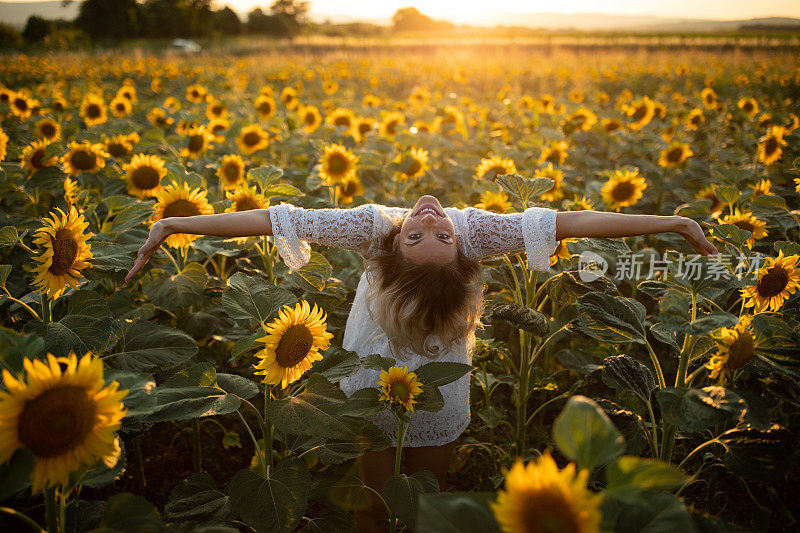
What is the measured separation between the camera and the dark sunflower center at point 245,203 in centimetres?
216

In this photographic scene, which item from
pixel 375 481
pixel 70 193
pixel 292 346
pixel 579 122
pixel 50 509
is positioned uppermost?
pixel 579 122

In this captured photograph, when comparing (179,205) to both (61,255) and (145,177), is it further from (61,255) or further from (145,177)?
(145,177)

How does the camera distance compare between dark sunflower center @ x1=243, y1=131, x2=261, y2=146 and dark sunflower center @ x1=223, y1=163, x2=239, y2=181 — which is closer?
dark sunflower center @ x1=223, y1=163, x2=239, y2=181

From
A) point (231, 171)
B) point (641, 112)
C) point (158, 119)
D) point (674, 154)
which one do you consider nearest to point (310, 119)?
point (158, 119)

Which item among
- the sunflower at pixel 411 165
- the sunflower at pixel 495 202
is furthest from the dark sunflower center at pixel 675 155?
the sunflower at pixel 495 202

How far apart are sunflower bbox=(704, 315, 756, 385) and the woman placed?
0.31 meters

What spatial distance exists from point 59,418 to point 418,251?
40.1 inches

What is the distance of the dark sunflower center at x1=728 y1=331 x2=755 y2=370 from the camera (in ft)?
4.15

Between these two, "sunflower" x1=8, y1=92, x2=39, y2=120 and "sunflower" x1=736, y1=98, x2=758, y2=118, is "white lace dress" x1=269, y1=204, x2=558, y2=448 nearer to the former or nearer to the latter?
"sunflower" x1=8, y1=92, x2=39, y2=120

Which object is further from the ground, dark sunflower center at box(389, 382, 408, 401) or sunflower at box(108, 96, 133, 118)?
sunflower at box(108, 96, 133, 118)

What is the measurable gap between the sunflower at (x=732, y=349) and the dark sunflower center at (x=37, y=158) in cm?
328

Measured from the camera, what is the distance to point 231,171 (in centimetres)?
293

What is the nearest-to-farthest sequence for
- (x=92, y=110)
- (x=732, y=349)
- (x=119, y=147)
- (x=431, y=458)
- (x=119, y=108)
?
1. (x=732, y=349)
2. (x=431, y=458)
3. (x=119, y=147)
4. (x=92, y=110)
5. (x=119, y=108)

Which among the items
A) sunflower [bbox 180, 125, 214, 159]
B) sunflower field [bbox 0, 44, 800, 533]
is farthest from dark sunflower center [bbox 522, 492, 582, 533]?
sunflower [bbox 180, 125, 214, 159]
